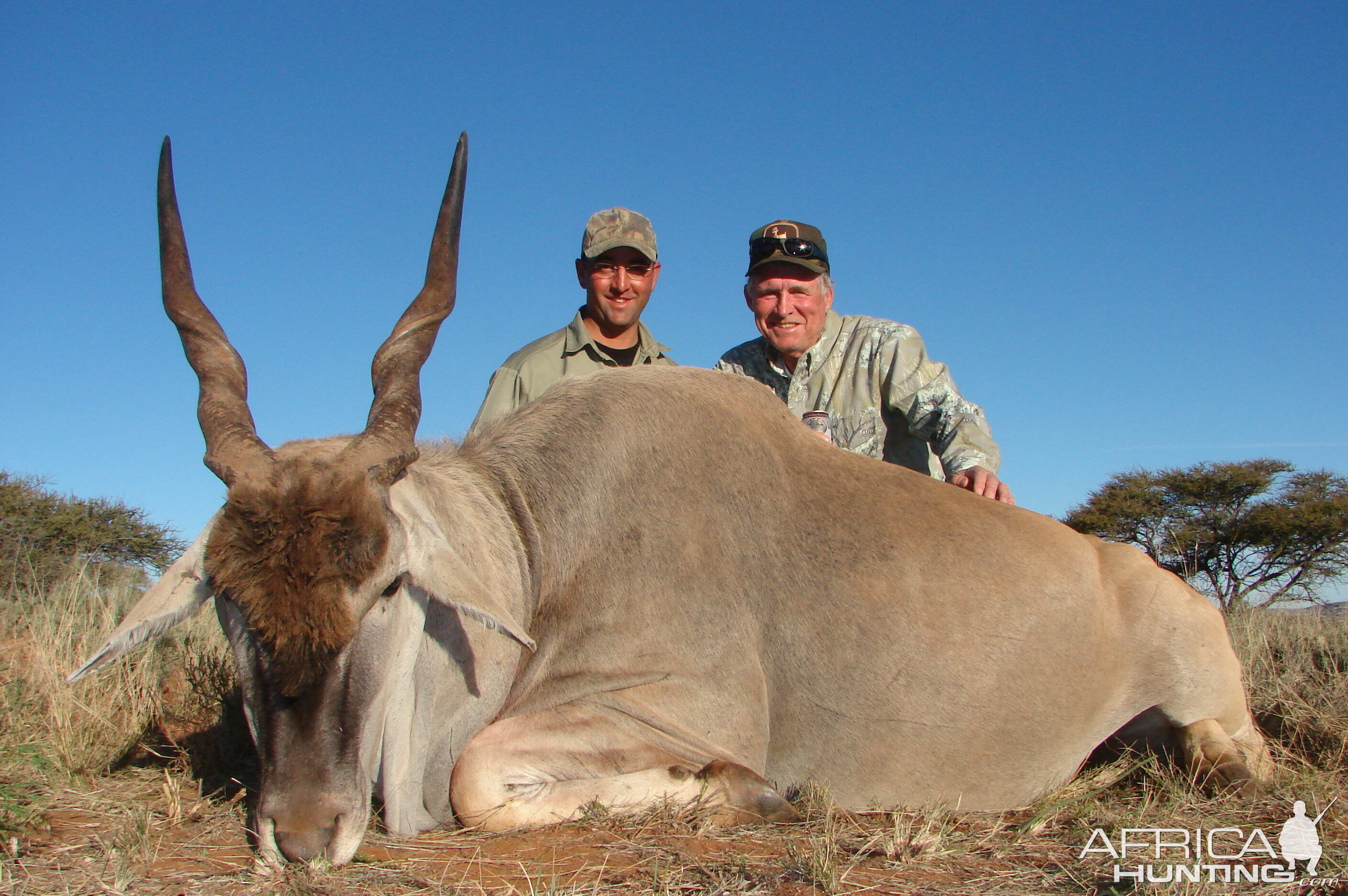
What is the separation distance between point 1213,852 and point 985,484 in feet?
7.82

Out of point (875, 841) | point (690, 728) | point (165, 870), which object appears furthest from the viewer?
point (690, 728)

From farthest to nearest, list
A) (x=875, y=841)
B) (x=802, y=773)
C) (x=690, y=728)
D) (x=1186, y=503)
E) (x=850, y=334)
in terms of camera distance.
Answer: (x=1186, y=503), (x=850, y=334), (x=802, y=773), (x=690, y=728), (x=875, y=841)

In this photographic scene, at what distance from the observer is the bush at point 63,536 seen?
11.0 metres

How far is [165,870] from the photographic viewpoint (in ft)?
10.3

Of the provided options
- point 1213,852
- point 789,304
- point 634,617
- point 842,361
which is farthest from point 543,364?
point 1213,852

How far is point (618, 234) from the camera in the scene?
24.1ft

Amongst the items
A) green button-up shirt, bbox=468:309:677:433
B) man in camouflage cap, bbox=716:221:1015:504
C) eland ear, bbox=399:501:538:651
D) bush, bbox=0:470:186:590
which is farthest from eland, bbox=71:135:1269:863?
bush, bbox=0:470:186:590

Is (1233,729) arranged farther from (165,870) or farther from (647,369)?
(165,870)

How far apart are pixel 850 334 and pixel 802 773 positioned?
11.9ft

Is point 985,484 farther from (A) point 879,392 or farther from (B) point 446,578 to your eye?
(B) point 446,578

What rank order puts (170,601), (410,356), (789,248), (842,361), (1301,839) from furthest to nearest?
(842,361), (789,248), (410,356), (1301,839), (170,601)

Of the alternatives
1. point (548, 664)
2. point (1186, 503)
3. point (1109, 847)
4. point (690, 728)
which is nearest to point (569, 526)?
point (548, 664)

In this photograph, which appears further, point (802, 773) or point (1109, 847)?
point (802, 773)

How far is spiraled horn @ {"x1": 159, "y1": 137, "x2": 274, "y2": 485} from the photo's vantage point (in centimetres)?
335
